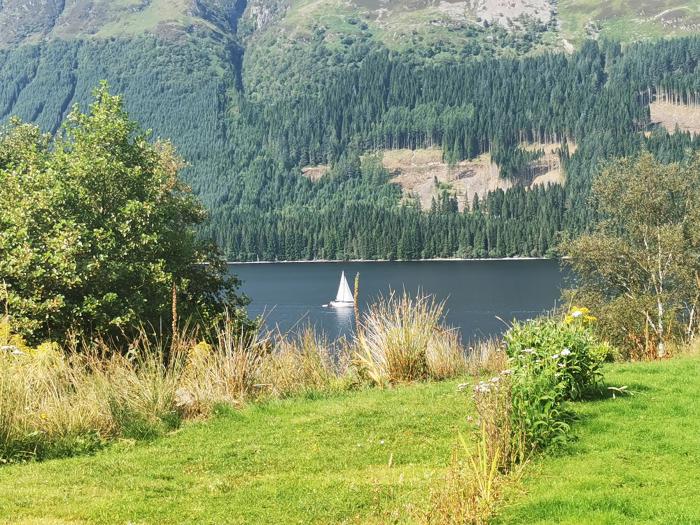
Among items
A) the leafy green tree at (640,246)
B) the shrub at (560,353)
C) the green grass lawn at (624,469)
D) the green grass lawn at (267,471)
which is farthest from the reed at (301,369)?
the leafy green tree at (640,246)

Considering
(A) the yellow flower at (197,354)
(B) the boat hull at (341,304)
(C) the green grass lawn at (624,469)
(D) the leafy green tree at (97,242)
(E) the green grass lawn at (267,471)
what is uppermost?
(D) the leafy green tree at (97,242)

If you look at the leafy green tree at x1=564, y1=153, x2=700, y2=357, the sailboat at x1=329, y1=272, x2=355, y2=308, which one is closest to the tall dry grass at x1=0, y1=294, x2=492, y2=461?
the leafy green tree at x1=564, y1=153, x2=700, y2=357

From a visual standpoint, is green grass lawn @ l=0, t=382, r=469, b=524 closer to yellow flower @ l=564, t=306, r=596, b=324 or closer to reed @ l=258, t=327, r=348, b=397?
reed @ l=258, t=327, r=348, b=397

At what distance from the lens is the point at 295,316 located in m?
80.1

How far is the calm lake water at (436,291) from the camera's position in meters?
72.9

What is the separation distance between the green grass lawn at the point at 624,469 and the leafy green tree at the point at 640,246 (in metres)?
24.2

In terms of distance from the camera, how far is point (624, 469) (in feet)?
25.5

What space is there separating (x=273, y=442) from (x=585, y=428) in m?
3.95

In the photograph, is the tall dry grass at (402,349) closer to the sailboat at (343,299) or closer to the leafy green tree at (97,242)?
the leafy green tree at (97,242)

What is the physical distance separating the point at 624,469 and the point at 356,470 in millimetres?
2854

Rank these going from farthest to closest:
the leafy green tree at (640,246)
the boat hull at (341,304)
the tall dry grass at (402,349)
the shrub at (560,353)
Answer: the boat hull at (341,304) → the leafy green tree at (640,246) → the tall dry grass at (402,349) → the shrub at (560,353)

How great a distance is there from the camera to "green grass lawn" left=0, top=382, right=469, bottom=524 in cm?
739

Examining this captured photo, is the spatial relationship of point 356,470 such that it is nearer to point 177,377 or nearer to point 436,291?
point 177,377

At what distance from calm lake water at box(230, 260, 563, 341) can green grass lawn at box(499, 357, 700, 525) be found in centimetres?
3598
